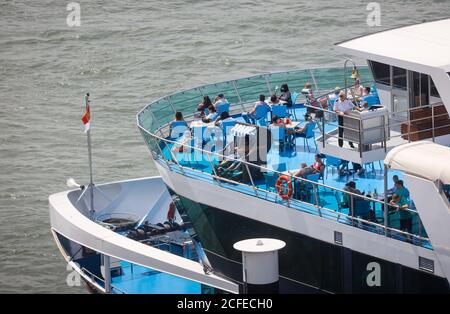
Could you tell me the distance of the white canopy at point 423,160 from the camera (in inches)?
821

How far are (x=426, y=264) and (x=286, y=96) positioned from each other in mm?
8396

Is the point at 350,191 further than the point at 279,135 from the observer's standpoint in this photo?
No

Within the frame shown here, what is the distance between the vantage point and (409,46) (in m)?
24.0

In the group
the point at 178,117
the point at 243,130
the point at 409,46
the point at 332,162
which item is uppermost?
the point at 409,46

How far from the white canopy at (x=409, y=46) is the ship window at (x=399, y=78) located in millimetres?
514

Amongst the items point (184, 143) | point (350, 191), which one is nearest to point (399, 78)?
point (350, 191)

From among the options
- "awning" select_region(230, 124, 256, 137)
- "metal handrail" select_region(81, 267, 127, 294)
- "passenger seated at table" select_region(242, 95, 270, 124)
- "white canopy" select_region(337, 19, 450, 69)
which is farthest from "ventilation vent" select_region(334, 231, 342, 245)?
"metal handrail" select_region(81, 267, 127, 294)

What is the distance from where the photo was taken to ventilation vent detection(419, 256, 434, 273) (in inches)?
846

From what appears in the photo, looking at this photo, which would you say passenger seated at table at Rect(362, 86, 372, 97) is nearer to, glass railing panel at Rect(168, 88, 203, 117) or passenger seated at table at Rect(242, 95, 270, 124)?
passenger seated at table at Rect(242, 95, 270, 124)

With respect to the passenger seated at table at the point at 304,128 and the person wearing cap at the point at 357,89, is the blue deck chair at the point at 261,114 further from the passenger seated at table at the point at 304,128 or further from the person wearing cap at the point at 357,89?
the person wearing cap at the point at 357,89

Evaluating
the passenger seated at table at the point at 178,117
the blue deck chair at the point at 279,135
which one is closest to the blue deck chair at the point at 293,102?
the blue deck chair at the point at 279,135

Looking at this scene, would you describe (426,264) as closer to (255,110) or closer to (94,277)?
(255,110)

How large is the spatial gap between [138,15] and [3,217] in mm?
23248

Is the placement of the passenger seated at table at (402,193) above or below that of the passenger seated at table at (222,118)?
below
